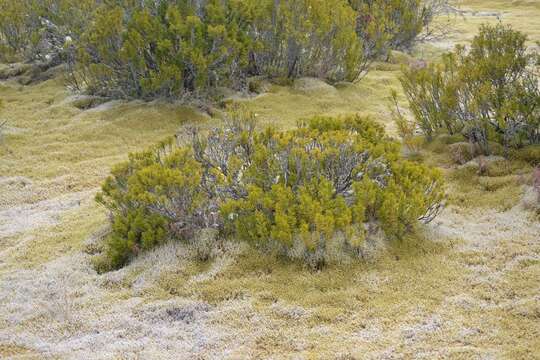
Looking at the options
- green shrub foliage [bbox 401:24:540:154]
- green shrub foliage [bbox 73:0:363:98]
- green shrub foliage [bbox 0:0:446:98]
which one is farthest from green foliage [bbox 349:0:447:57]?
green shrub foliage [bbox 401:24:540:154]

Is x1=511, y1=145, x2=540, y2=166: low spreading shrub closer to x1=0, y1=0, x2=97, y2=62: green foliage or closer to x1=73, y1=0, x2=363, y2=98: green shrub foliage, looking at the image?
x1=73, y1=0, x2=363, y2=98: green shrub foliage

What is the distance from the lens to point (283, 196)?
14.9 feet

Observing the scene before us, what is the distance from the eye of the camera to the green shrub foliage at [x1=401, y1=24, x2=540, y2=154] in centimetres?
630

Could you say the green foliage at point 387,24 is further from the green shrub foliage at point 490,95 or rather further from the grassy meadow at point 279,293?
the grassy meadow at point 279,293

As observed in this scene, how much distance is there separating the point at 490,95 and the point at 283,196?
10.4 ft

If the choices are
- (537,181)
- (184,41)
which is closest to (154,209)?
(537,181)

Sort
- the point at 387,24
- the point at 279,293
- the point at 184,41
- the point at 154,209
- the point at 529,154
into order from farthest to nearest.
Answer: the point at 387,24 < the point at 184,41 < the point at 529,154 < the point at 154,209 < the point at 279,293

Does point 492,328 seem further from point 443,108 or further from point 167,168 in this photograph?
point 443,108

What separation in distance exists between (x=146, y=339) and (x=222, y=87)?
20.3 ft

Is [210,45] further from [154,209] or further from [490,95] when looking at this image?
[154,209]

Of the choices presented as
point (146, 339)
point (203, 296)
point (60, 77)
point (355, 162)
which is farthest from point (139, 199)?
point (60, 77)

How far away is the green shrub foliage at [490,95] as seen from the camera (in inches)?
248

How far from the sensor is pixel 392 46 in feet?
41.4

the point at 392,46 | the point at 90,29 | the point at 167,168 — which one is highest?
the point at 90,29
